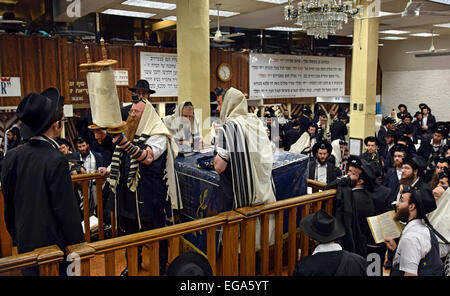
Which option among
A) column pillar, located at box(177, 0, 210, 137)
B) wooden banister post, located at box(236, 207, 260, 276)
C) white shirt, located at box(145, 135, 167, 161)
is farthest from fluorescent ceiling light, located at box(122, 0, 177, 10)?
wooden banister post, located at box(236, 207, 260, 276)

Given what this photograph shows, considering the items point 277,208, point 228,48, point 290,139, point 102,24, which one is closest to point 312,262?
point 277,208

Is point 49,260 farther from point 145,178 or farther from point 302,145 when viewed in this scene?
point 302,145

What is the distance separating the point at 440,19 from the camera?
938 cm

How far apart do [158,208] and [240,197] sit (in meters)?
0.81

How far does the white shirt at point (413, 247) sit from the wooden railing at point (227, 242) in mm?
682

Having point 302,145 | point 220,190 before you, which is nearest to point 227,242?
point 220,190

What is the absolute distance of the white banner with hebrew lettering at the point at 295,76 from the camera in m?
10.9

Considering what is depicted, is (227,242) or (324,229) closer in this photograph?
(324,229)

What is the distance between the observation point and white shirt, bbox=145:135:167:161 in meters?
3.06

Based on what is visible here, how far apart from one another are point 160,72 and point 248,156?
21.2 ft

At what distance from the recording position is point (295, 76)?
11703mm

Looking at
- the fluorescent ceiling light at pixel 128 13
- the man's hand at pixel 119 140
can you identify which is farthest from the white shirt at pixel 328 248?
the fluorescent ceiling light at pixel 128 13

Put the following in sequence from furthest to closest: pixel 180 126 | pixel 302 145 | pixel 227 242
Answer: pixel 302 145, pixel 180 126, pixel 227 242

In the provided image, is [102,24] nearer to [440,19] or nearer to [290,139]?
[290,139]
